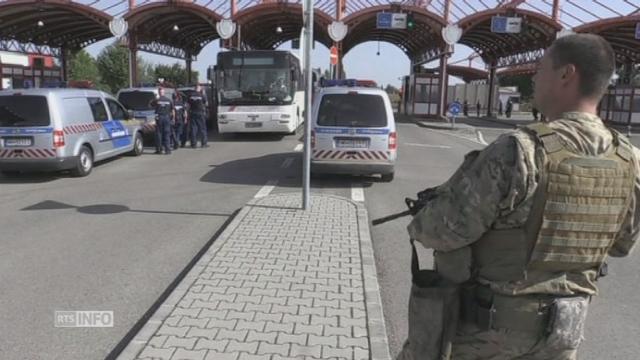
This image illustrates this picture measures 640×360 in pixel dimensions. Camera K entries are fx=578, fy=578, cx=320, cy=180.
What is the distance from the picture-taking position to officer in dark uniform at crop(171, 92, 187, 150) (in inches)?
679

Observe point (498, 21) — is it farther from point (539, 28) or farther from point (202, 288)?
point (202, 288)

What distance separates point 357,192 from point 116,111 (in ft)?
22.2

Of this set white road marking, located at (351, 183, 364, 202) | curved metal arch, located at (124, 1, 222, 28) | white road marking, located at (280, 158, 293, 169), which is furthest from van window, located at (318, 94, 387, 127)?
curved metal arch, located at (124, 1, 222, 28)

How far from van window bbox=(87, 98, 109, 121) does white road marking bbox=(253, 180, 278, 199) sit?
4327 millimetres

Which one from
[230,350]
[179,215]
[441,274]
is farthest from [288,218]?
[441,274]

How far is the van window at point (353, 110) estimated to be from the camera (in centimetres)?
1110

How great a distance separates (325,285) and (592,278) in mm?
3278

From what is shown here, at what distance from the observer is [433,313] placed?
216 centimetres

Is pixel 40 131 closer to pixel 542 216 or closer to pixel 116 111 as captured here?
pixel 116 111

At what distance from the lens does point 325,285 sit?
17.3ft

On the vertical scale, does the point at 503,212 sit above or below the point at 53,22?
below

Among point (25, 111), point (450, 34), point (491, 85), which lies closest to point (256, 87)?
point (25, 111)

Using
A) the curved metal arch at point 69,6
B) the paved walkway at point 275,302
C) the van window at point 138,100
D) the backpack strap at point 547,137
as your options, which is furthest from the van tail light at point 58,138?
the curved metal arch at point 69,6

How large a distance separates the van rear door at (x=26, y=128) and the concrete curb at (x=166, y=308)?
20.0ft
